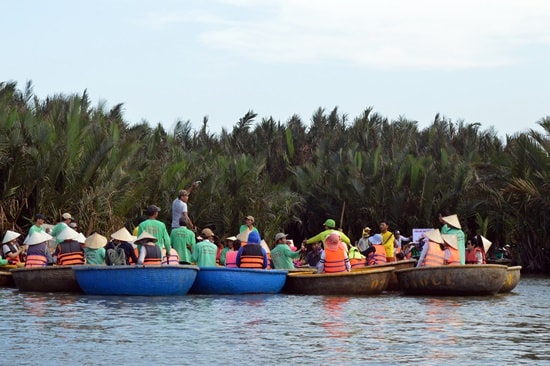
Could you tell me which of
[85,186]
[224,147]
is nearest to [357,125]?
[224,147]

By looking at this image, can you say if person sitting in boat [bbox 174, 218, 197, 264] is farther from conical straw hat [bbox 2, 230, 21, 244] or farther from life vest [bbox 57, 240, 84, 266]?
conical straw hat [bbox 2, 230, 21, 244]

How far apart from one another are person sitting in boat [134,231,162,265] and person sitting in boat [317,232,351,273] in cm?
402

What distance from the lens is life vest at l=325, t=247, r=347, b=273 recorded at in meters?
27.0

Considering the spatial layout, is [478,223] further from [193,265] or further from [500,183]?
[193,265]

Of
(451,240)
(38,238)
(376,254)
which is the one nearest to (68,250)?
(38,238)

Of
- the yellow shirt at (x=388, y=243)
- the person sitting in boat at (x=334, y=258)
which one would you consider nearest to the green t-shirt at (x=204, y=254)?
the person sitting in boat at (x=334, y=258)

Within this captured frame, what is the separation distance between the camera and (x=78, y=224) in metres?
33.0

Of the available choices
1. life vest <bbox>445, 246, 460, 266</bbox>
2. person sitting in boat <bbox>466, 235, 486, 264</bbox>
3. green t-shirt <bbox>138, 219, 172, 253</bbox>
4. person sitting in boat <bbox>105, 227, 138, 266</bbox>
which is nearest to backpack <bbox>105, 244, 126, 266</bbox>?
person sitting in boat <bbox>105, 227, 138, 266</bbox>

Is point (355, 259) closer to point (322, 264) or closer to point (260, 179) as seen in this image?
point (322, 264)

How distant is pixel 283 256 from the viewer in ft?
96.7

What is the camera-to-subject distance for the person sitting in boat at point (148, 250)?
24734 mm

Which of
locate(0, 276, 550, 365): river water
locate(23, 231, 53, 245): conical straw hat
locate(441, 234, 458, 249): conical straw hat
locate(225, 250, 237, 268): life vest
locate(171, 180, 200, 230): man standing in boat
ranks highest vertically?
locate(171, 180, 200, 230): man standing in boat

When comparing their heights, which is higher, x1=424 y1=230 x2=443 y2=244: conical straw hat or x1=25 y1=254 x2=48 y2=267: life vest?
x1=424 y1=230 x2=443 y2=244: conical straw hat

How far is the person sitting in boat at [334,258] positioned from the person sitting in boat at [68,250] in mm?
5755
